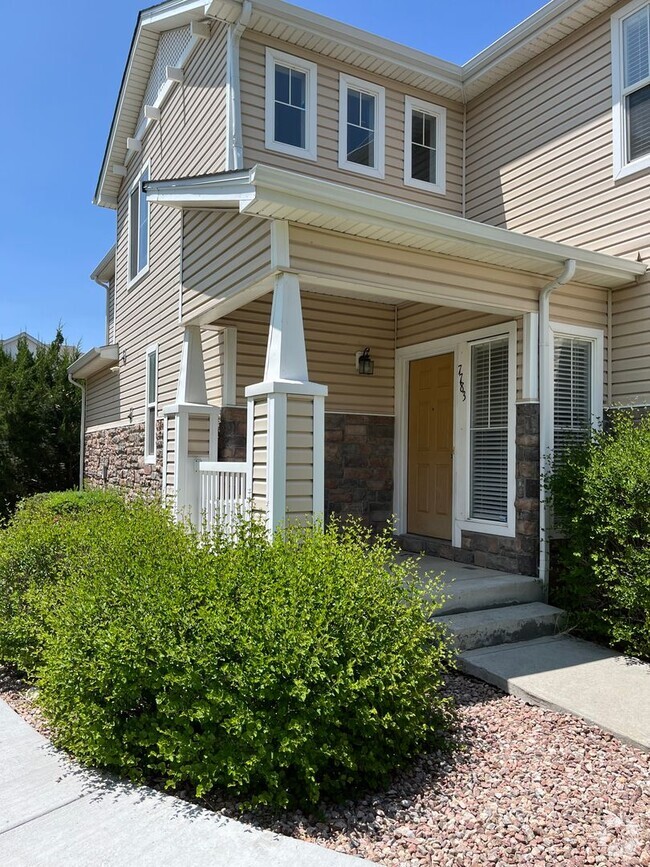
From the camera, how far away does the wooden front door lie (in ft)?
22.7

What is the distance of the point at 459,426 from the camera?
6.57m

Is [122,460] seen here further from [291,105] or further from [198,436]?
[291,105]

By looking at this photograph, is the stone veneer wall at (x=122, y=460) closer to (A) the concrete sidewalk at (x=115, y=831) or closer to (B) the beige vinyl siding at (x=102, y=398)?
(B) the beige vinyl siding at (x=102, y=398)

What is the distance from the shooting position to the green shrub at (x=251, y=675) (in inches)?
105

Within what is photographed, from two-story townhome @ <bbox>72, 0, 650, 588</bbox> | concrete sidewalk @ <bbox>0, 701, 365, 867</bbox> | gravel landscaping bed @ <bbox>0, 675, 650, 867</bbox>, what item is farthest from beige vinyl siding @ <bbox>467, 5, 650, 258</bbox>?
concrete sidewalk @ <bbox>0, 701, 365, 867</bbox>

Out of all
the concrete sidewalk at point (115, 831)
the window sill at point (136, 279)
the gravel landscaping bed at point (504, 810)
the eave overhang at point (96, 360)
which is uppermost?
the window sill at point (136, 279)

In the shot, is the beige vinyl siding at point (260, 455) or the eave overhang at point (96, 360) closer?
the beige vinyl siding at point (260, 455)

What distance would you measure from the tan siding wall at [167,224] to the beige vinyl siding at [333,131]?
1.03ft

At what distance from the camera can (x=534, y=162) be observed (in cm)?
747

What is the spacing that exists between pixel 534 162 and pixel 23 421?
11328 millimetres

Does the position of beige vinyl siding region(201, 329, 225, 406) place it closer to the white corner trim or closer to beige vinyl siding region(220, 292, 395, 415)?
beige vinyl siding region(220, 292, 395, 415)

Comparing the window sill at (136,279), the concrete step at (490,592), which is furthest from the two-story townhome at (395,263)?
the window sill at (136,279)

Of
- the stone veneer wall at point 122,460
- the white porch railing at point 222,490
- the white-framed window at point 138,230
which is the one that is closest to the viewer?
the white porch railing at point 222,490

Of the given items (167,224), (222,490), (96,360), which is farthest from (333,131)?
(96,360)
